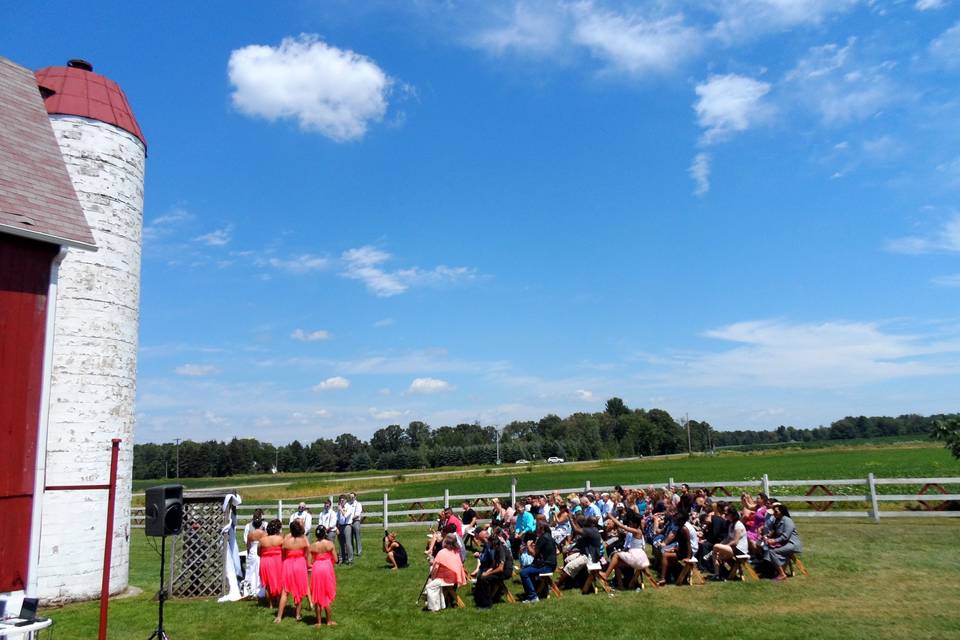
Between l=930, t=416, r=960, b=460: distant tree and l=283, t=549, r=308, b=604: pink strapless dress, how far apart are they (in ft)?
61.2

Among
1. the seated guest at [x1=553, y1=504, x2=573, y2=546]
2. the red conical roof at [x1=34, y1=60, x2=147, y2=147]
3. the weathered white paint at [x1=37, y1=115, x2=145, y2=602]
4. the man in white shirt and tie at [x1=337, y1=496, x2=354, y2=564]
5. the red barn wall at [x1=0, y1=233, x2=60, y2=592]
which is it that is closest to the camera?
the red barn wall at [x1=0, y1=233, x2=60, y2=592]

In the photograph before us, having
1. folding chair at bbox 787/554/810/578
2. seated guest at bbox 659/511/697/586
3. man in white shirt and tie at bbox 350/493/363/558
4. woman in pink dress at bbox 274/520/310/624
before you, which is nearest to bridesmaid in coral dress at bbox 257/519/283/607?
woman in pink dress at bbox 274/520/310/624

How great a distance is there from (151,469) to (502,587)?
128526 mm

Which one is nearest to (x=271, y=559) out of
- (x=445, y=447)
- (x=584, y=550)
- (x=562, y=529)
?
(x=584, y=550)

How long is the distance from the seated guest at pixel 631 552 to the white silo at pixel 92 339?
10018 mm

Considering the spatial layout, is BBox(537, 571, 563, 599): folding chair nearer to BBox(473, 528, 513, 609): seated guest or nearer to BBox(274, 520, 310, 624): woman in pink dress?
BBox(473, 528, 513, 609): seated guest

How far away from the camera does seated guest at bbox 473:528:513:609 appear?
1138cm

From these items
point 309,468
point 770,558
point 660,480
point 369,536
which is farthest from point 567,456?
point 770,558

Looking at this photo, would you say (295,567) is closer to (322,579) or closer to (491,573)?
(322,579)

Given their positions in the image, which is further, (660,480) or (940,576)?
(660,480)

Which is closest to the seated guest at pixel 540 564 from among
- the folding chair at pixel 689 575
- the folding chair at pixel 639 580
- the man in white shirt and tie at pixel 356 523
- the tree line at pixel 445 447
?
the folding chair at pixel 639 580

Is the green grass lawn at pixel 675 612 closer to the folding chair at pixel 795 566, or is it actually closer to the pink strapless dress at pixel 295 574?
the folding chair at pixel 795 566

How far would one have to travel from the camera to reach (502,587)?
39.1 ft

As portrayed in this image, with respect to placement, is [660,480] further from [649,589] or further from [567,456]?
[567,456]
